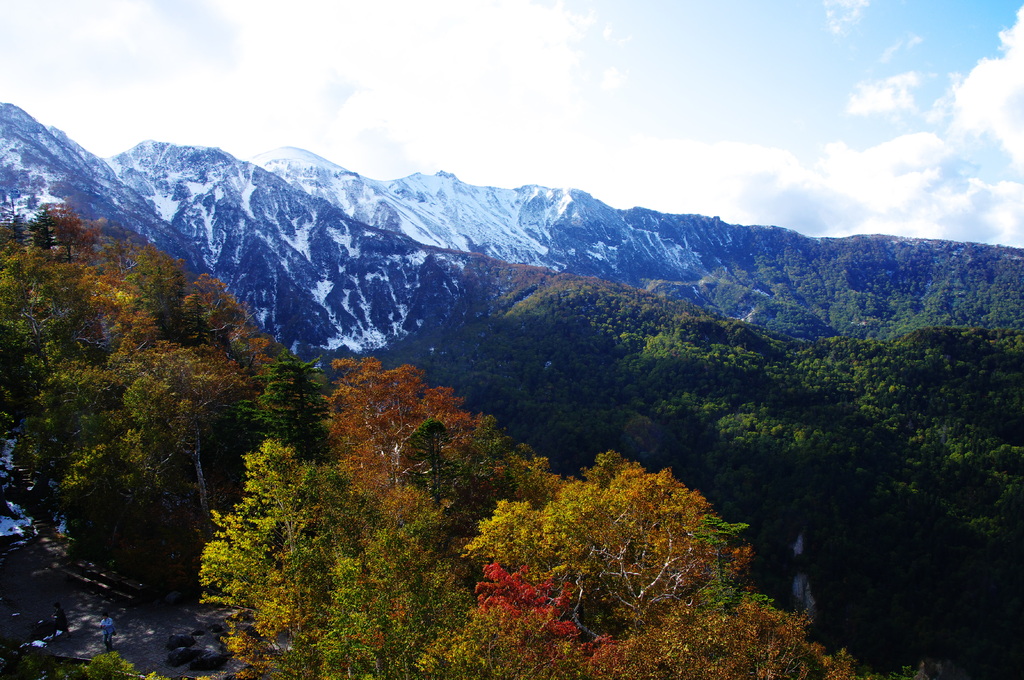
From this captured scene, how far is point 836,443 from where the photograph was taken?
12825cm

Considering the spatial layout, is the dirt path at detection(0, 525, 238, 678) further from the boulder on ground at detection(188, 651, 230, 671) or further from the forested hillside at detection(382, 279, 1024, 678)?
the forested hillside at detection(382, 279, 1024, 678)

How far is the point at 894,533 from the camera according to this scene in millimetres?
111312

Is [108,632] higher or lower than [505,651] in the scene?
lower

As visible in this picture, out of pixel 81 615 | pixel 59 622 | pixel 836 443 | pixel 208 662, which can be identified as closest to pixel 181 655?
pixel 208 662

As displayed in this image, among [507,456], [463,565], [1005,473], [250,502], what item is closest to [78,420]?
[250,502]

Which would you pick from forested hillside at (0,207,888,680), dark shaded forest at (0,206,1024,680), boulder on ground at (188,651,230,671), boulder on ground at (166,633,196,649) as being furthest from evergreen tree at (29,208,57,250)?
boulder on ground at (188,651,230,671)

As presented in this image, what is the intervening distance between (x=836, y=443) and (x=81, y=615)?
481ft

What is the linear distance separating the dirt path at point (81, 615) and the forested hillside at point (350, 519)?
1575 millimetres

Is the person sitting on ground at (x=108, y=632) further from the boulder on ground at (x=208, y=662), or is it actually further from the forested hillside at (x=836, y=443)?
the forested hillside at (x=836, y=443)

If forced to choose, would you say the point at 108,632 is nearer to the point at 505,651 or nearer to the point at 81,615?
the point at 81,615

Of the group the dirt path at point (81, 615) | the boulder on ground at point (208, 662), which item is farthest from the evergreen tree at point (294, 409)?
the boulder on ground at point (208, 662)

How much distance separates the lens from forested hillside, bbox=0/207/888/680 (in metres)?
16.2

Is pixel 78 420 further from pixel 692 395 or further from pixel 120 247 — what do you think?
pixel 692 395

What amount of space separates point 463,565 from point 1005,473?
15217 centimetres
